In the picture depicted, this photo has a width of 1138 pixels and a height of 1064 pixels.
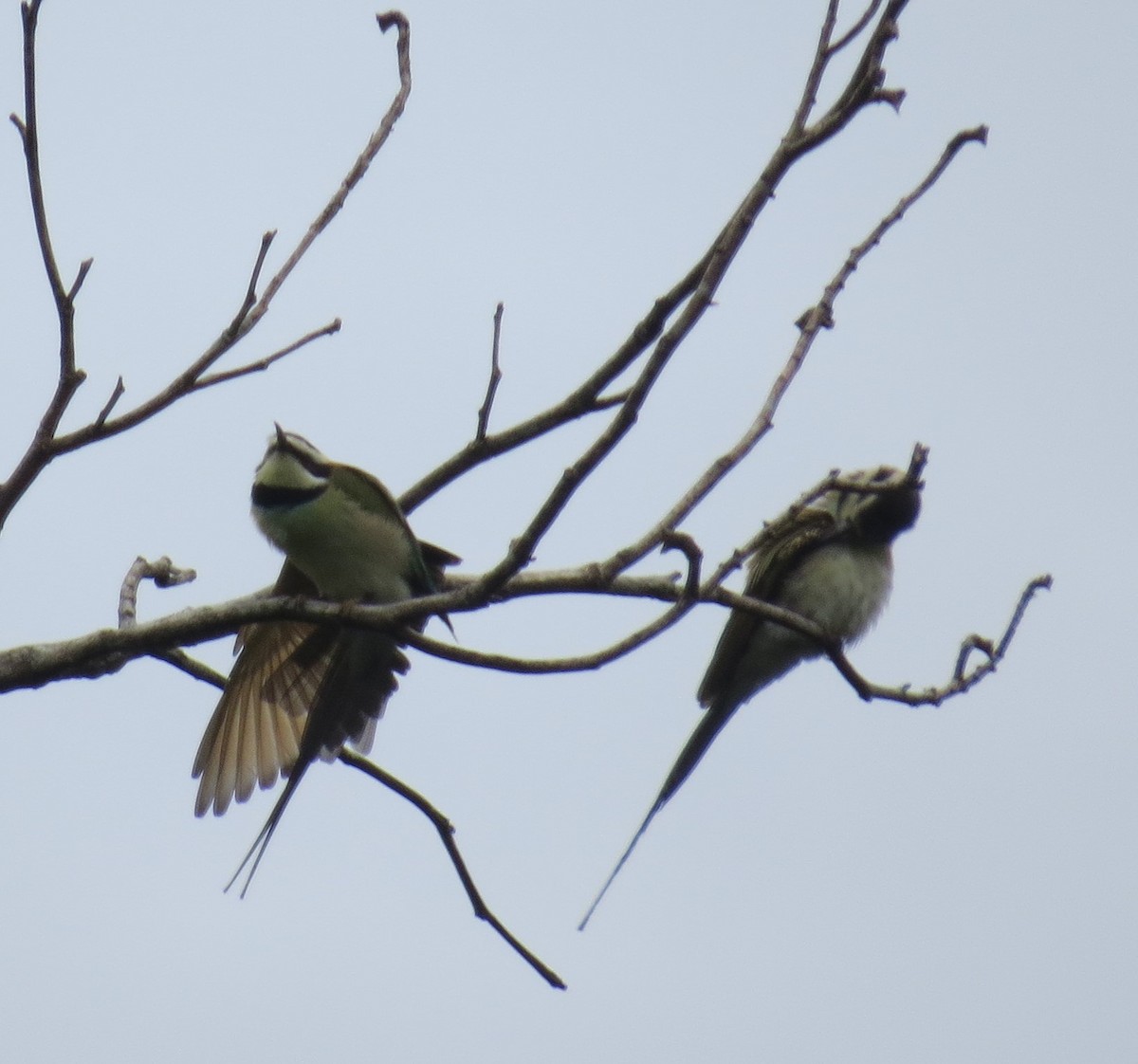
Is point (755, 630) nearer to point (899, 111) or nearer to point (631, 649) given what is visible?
point (631, 649)

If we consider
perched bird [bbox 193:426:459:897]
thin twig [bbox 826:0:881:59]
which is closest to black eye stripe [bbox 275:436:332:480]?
perched bird [bbox 193:426:459:897]

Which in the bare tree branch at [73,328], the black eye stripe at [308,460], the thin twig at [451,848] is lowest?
the thin twig at [451,848]

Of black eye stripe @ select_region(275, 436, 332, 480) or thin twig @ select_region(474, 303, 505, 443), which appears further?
black eye stripe @ select_region(275, 436, 332, 480)

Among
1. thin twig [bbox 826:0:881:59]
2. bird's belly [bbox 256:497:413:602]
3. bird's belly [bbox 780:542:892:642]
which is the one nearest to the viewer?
thin twig [bbox 826:0:881:59]

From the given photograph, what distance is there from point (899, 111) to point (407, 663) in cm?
225

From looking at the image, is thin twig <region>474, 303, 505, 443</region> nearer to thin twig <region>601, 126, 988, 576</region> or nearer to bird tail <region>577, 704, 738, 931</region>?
thin twig <region>601, 126, 988, 576</region>

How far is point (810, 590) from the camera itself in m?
5.14

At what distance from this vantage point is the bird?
5105 mm

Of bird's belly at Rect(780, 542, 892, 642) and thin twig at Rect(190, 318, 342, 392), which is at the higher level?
bird's belly at Rect(780, 542, 892, 642)

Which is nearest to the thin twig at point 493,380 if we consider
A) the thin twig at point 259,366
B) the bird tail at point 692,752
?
the thin twig at point 259,366

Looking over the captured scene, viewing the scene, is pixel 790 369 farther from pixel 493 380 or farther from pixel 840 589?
pixel 840 589

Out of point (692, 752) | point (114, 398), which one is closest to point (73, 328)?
point (114, 398)

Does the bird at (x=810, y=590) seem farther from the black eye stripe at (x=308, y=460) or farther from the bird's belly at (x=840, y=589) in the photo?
the black eye stripe at (x=308, y=460)

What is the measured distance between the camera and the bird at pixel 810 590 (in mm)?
5105
